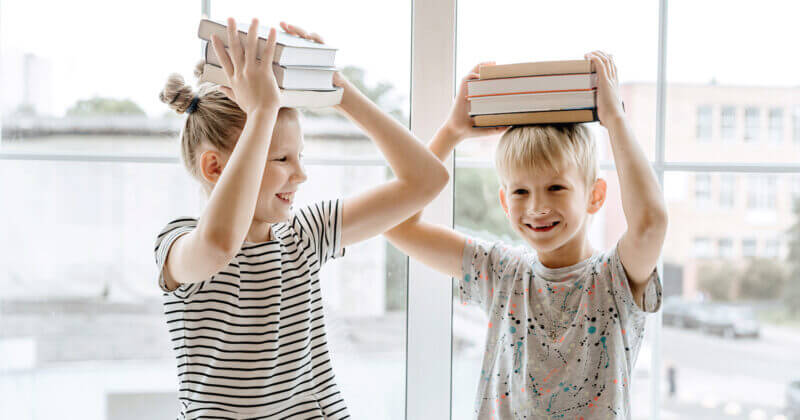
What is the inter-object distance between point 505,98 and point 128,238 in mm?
979

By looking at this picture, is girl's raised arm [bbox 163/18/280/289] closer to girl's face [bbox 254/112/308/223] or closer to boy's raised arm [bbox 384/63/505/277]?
girl's face [bbox 254/112/308/223]

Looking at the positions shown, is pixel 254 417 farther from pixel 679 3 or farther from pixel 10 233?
pixel 679 3

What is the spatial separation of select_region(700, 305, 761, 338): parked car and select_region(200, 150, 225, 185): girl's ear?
1307 millimetres

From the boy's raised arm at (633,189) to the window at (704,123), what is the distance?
21.4 inches

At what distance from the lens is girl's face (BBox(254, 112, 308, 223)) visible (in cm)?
124

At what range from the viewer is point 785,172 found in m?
1.71

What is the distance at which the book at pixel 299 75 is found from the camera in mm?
1139

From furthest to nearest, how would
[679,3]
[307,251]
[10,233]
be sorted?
[679,3] < [10,233] < [307,251]

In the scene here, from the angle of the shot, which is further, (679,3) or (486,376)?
(679,3)

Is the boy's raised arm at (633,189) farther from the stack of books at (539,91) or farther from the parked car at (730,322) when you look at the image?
the parked car at (730,322)

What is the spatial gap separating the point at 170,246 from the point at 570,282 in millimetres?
804

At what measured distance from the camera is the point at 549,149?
4.26 feet

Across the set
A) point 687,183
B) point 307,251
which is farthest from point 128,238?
point 687,183

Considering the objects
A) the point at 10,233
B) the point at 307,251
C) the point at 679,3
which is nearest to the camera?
the point at 307,251
